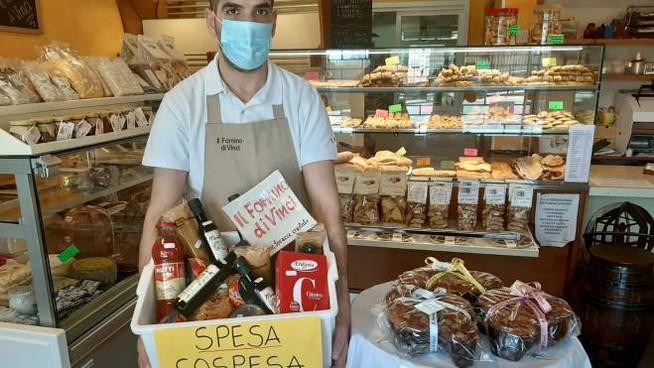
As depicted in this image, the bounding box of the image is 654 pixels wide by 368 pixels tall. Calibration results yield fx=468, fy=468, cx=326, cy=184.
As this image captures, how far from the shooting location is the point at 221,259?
111cm

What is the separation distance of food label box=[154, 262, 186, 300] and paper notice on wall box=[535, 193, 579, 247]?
2.24 meters

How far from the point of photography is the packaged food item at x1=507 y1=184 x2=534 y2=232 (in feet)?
8.70

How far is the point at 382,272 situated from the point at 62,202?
5.80 feet

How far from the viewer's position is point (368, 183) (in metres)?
2.88

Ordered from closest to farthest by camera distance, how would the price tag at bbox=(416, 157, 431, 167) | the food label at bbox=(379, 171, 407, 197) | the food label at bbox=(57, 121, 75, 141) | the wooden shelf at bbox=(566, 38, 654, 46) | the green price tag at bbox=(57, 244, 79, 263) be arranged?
the food label at bbox=(57, 121, 75, 141) → the green price tag at bbox=(57, 244, 79, 263) → the food label at bbox=(379, 171, 407, 197) → the price tag at bbox=(416, 157, 431, 167) → the wooden shelf at bbox=(566, 38, 654, 46)

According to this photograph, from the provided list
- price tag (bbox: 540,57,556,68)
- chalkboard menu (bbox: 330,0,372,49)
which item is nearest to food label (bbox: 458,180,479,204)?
price tag (bbox: 540,57,556,68)

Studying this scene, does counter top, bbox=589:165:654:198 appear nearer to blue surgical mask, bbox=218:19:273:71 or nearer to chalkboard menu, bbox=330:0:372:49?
chalkboard menu, bbox=330:0:372:49

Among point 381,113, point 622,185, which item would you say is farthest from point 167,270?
point 622,185

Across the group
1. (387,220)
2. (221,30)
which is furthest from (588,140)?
(221,30)

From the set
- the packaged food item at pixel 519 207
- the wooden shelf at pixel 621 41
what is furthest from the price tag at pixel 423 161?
the wooden shelf at pixel 621 41

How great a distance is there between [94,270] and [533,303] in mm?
1813

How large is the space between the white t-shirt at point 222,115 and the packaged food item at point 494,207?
1.60 meters

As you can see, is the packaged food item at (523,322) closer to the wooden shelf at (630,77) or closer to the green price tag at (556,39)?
the green price tag at (556,39)

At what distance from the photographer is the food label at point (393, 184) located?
2832 millimetres
